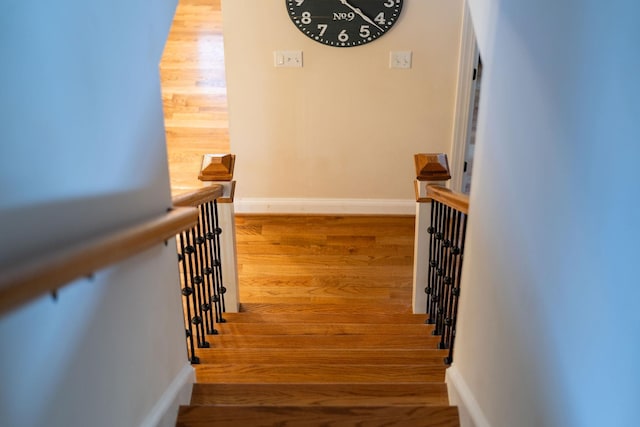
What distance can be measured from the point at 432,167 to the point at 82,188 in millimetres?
1644

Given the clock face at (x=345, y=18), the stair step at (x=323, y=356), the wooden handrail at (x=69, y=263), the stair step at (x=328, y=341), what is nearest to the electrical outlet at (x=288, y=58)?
the clock face at (x=345, y=18)

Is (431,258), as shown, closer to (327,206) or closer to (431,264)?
(431,264)

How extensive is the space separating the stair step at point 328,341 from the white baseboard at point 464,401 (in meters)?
0.49

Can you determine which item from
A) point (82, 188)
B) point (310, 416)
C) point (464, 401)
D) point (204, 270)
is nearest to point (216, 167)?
point (204, 270)

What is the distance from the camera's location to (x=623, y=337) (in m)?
0.72

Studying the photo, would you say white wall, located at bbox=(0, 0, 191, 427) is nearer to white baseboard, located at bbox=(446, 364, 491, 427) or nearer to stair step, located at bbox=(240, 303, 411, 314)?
white baseboard, located at bbox=(446, 364, 491, 427)

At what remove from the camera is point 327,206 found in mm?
4203

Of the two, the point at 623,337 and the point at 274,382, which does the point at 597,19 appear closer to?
the point at 623,337

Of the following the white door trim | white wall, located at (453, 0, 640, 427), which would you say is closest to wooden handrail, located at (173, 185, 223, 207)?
white wall, located at (453, 0, 640, 427)

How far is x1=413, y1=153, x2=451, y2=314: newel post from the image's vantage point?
2.23 meters

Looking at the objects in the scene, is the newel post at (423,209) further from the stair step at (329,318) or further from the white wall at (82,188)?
the white wall at (82,188)

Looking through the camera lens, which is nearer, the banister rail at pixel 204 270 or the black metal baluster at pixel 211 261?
the banister rail at pixel 204 270

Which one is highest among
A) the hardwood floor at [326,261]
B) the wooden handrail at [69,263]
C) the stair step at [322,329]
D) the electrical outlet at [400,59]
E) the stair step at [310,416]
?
the electrical outlet at [400,59]

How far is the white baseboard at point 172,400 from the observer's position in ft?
4.34
